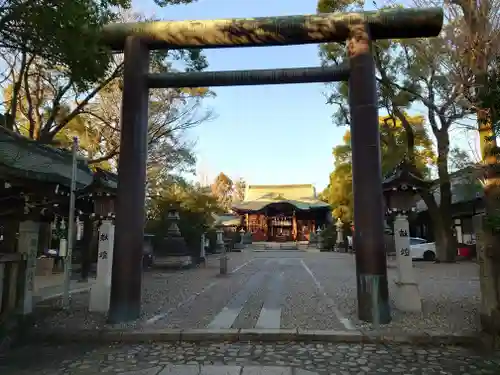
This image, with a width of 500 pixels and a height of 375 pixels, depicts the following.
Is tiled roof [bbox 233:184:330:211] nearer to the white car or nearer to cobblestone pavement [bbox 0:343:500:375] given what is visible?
the white car

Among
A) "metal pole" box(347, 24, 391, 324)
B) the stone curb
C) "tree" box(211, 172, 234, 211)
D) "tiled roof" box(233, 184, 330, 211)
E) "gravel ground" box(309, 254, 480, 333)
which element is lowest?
the stone curb

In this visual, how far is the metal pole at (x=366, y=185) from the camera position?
7000mm

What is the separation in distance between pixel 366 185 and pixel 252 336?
11.1ft

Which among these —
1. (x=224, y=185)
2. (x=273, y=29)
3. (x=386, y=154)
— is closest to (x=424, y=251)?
(x=386, y=154)

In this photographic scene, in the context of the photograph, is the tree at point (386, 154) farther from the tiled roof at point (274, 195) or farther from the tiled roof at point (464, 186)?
the tiled roof at point (274, 195)

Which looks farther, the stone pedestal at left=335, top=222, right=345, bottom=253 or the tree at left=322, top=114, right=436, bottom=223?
the stone pedestal at left=335, top=222, right=345, bottom=253

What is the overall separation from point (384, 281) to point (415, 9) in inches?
205

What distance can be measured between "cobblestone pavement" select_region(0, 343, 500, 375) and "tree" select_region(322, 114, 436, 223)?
1026 cm

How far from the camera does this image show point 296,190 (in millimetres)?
57781

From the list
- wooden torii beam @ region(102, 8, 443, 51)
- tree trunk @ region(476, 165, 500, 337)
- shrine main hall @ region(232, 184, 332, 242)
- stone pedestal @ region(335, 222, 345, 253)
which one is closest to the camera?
tree trunk @ region(476, 165, 500, 337)

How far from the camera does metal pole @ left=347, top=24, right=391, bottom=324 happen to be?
7000 millimetres

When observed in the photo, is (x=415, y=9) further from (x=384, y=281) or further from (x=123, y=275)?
(x=123, y=275)

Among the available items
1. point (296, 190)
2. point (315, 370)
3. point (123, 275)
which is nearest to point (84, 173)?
point (123, 275)

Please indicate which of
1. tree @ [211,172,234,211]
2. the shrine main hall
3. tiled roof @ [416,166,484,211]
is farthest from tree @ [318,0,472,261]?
tree @ [211,172,234,211]
